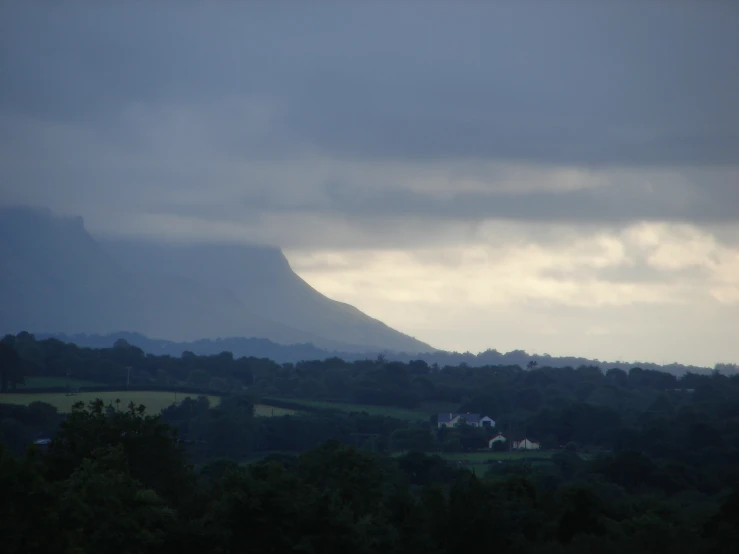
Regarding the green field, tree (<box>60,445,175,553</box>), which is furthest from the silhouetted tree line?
the green field

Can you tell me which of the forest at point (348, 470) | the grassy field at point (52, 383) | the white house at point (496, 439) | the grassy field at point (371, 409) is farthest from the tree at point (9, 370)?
the white house at point (496, 439)

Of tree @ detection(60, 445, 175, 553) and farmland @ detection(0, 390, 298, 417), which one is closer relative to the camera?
tree @ detection(60, 445, 175, 553)

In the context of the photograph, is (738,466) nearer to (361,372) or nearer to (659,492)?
(659,492)

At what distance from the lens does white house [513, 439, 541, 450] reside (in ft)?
326

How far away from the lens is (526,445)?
10200cm

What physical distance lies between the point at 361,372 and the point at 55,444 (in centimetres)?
11694

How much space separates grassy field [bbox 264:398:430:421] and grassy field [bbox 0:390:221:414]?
12402 millimetres

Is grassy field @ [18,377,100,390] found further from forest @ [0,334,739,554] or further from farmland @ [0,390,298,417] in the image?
farmland @ [0,390,298,417]

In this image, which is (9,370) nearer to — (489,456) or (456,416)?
(456,416)

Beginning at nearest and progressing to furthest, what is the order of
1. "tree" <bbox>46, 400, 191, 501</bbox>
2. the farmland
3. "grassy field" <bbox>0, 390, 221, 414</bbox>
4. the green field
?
"tree" <bbox>46, 400, 191, 501</bbox>
the green field
"grassy field" <bbox>0, 390, 221, 414</bbox>
the farmland

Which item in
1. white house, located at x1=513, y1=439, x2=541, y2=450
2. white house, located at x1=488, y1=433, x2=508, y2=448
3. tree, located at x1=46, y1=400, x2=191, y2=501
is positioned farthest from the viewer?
white house, located at x1=488, y1=433, x2=508, y2=448

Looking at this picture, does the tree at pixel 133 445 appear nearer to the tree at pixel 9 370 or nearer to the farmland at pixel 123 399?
the farmland at pixel 123 399

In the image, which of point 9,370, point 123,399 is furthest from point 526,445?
point 9,370

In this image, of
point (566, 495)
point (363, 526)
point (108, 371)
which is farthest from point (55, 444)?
point (108, 371)
